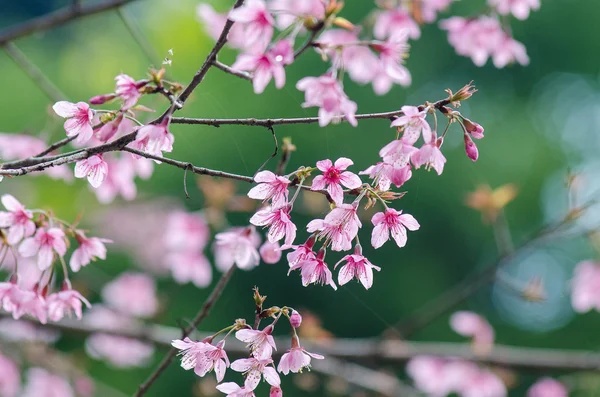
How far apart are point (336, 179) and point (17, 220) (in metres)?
0.54

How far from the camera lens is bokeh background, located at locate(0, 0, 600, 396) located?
476 cm

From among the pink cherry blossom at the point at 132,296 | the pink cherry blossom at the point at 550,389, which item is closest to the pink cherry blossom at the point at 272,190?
the pink cherry blossom at the point at 132,296

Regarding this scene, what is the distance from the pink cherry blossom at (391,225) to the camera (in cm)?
91

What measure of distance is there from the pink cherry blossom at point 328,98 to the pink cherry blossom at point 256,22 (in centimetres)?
10

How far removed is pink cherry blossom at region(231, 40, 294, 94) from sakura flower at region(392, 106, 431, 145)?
0.51 ft

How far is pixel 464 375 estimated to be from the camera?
271 centimetres

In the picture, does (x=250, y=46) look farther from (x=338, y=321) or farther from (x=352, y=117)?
(x=338, y=321)

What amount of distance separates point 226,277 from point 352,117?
1.84ft

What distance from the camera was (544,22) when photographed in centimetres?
694

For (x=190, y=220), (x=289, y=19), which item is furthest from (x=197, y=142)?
(x=289, y=19)

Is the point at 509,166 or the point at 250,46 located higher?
the point at 250,46

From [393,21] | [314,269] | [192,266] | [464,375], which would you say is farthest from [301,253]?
[464,375]

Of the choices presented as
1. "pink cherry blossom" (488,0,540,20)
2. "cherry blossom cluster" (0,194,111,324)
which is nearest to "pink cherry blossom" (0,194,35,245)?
"cherry blossom cluster" (0,194,111,324)

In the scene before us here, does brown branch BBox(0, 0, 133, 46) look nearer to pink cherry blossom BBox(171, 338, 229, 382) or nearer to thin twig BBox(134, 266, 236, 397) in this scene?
thin twig BBox(134, 266, 236, 397)
